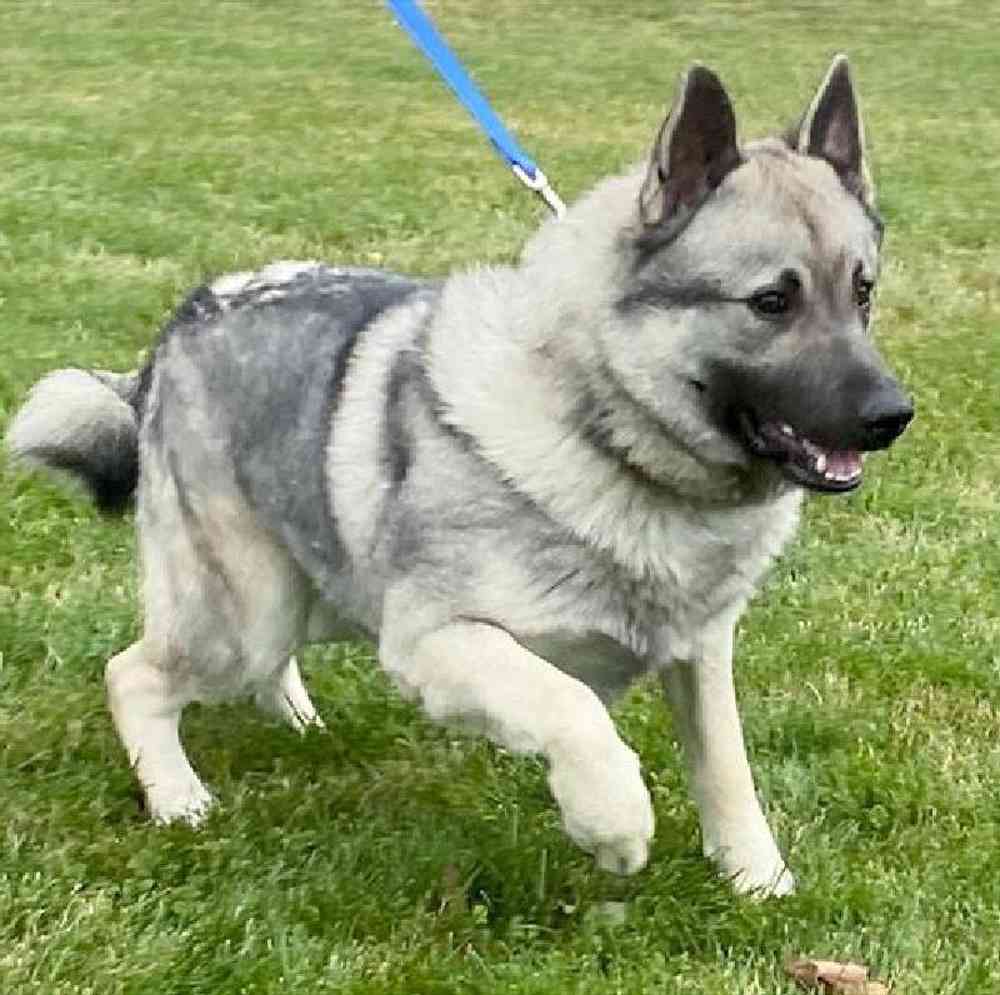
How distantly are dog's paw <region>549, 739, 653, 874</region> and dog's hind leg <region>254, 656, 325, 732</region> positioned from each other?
1284 millimetres

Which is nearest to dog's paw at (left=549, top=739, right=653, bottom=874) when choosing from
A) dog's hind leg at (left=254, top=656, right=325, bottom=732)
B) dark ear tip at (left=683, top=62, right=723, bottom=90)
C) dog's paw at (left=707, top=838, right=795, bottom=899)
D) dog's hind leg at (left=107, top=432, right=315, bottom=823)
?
dog's paw at (left=707, top=838, right=795, bottom=899)

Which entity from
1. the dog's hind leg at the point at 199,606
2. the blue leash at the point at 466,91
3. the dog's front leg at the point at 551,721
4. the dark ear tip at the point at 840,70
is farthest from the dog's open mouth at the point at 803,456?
the blue leash at the point at 466,91

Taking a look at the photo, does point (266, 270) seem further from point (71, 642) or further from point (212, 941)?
point (212, 941)

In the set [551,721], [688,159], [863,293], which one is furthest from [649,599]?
[688,159]

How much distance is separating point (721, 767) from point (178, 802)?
3.59ft

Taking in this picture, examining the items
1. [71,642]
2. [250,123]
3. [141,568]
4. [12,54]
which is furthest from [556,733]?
[12,54]

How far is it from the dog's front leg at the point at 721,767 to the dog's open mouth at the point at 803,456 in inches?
17.0

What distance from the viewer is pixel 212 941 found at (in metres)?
→ 3.37

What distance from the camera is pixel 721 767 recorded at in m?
3.95

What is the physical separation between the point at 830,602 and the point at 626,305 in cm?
196

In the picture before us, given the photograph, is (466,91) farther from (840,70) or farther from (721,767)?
(721,767)

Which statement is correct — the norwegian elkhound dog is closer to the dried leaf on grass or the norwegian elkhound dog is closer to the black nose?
the black nose

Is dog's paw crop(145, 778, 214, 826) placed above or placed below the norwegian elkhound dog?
below

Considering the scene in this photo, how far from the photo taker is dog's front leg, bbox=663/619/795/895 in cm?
385
